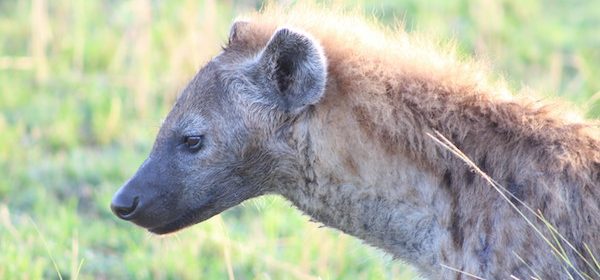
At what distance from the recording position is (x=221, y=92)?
4293 millimetres

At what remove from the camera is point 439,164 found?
3.96m

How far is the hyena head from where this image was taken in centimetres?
420

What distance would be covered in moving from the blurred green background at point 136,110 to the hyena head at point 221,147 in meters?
0.49

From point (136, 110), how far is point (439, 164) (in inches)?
147

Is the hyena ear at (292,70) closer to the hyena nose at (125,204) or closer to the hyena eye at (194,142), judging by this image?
the hyena eye at (194,142)

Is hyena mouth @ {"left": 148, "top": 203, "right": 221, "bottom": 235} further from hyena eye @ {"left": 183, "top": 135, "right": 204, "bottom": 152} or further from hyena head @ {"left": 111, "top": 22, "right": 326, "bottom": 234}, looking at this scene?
hyena eye @ {"left": 183, "top": 135, "right": 204, "bottom": 152}

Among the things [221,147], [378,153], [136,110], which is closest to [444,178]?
[378,153]

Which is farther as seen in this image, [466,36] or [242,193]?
[466,36]

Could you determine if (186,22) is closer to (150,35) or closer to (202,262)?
(150,35)

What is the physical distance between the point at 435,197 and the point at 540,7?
17.4ft

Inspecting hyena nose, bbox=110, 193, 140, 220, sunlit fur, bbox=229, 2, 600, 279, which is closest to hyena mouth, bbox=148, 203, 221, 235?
hyena nose, bbox=110, 193, 140, 220

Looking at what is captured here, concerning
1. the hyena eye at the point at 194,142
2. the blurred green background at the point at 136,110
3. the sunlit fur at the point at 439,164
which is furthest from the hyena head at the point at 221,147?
the blurred green background at the point at 136,110

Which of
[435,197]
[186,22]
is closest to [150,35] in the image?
[186,22]

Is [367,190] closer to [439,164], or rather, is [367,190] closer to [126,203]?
[439,164]
